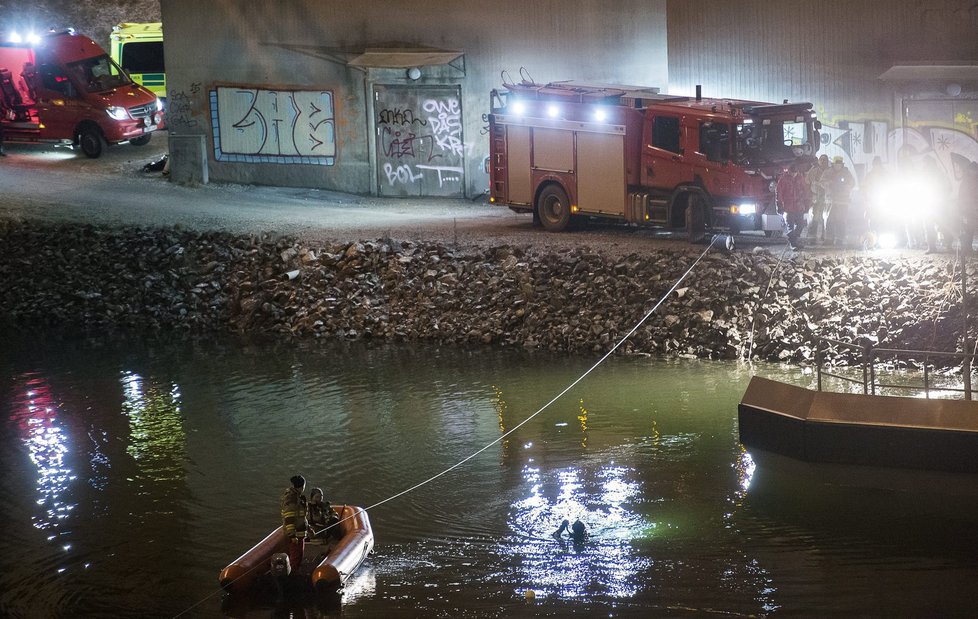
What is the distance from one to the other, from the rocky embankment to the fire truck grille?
272 inches

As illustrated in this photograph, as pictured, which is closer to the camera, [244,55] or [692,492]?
[692,492]

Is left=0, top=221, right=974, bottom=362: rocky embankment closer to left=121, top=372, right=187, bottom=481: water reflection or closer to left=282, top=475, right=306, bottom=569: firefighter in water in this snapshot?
left=121, top=372, right=187, bottom=481: water reflection

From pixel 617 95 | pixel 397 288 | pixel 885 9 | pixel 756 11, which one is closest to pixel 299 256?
pixel 397 288

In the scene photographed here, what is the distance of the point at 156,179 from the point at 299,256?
8920mm

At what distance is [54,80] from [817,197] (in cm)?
2138

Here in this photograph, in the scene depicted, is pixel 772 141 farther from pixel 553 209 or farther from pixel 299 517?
pixel 299 517

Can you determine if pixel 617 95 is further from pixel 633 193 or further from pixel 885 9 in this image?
pixel 885 9

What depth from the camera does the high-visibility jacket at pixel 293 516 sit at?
12.8 m

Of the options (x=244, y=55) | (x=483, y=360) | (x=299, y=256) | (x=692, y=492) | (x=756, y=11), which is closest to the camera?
(x=692, y=492)

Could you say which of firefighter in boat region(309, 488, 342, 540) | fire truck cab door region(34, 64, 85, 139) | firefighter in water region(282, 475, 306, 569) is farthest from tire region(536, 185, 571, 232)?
firefighter in water region(282, 475, 306, 569)

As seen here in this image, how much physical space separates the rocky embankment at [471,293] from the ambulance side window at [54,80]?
22.4ft

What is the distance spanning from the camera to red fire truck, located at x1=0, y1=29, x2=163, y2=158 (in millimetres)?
33594

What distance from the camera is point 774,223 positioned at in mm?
23562

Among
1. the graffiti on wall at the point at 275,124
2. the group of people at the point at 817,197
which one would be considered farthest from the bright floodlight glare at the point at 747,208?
the graffiti on wall at the point at 275,124
